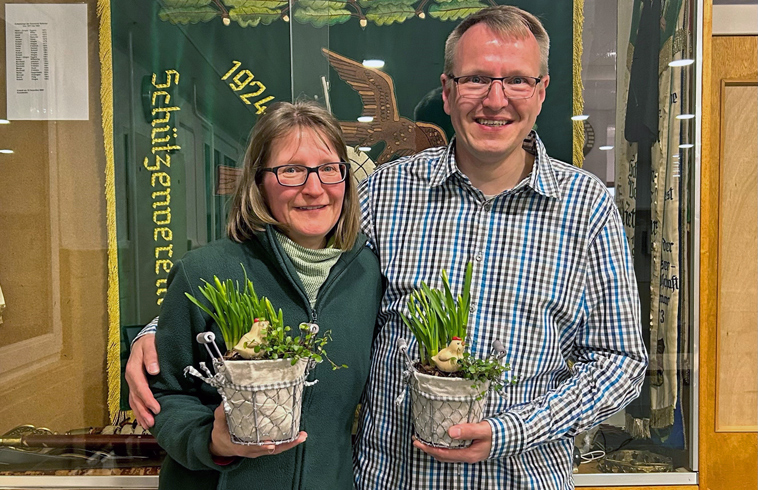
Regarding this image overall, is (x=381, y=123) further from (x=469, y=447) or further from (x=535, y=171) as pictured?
(x=469, y=447)

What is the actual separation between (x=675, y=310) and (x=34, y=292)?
7.61 ft

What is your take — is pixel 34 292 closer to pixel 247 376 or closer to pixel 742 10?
pixel 247 376

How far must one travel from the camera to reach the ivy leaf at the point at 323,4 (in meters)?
2.24

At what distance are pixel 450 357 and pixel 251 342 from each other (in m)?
0.40

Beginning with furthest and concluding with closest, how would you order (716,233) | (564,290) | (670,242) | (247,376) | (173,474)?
(716,233) → (670,242) → (564,290) → (173,474) → (247,376)

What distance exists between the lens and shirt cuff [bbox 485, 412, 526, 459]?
141 centimetres

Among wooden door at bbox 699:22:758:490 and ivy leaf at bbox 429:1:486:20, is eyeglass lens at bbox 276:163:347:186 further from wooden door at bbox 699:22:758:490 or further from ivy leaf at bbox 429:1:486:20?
wooden door at bbox 699:22:758:490

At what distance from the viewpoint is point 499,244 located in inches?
63.8

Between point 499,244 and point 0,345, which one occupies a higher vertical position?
point 499,244

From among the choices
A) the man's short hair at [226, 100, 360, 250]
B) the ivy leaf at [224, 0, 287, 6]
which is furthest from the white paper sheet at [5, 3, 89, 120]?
the man's short hair at [226, 100, 360, 250]

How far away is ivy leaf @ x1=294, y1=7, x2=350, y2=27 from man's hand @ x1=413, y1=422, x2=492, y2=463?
1498 millimetres

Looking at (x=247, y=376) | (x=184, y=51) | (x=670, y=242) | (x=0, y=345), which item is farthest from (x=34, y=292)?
(x=670, y=242)

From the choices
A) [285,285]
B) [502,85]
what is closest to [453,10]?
[502,85]

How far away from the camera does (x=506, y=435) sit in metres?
1.43
